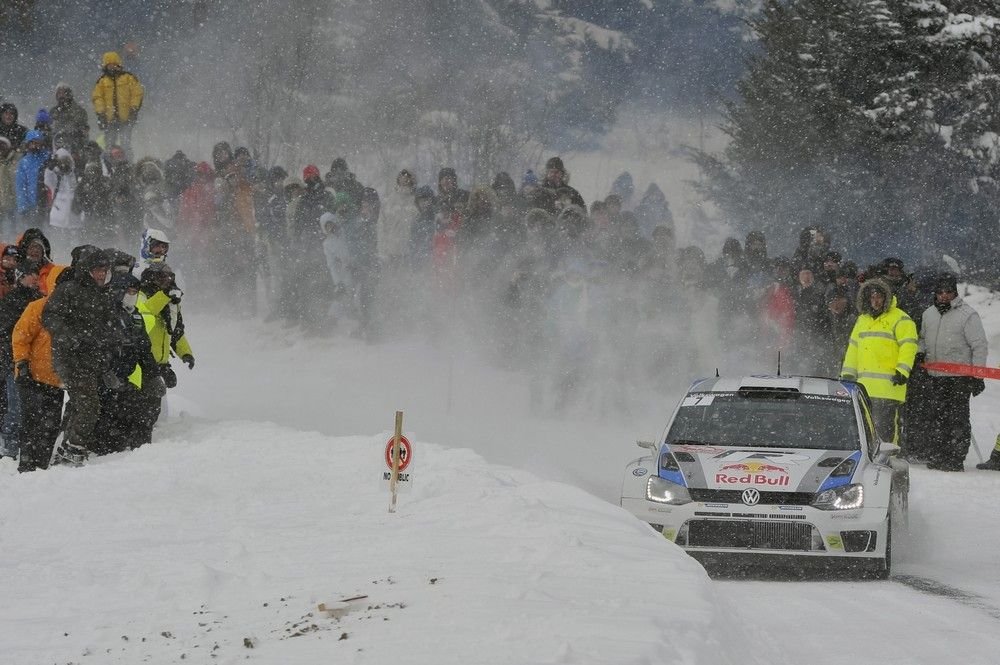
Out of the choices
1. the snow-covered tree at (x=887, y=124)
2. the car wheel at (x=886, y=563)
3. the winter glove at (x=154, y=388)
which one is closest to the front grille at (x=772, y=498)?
the car wheel at (x=886, y=563)

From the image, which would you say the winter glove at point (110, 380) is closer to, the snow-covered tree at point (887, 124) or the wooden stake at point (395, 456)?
the wooden stake at point (395, 456)

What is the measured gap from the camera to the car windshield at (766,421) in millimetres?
11078

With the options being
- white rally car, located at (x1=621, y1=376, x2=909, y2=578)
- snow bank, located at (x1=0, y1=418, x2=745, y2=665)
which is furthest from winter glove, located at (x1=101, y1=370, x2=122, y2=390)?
white rally car, located at (x1=621, y1=376, x2=909, y2=578)

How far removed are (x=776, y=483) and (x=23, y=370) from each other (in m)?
6.79

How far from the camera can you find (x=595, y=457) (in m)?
16.8

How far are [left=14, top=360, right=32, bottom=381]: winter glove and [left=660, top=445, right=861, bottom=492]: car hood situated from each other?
19.4 feet

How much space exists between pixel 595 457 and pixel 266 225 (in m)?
8.49

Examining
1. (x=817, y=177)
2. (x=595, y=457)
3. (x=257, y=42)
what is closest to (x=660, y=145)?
(x=257, y=42)

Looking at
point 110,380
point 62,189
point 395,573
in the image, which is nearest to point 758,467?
point 395,573

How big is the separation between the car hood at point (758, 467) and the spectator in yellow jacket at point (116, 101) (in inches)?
634

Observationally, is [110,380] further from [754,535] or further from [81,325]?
[754,535]

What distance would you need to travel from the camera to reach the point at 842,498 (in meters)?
10.1

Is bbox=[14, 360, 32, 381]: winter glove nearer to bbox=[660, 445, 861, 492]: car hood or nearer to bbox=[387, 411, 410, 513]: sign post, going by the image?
bbox=[387, 411, 410, 513]: sign post

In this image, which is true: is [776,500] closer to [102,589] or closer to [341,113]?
[102,589]
